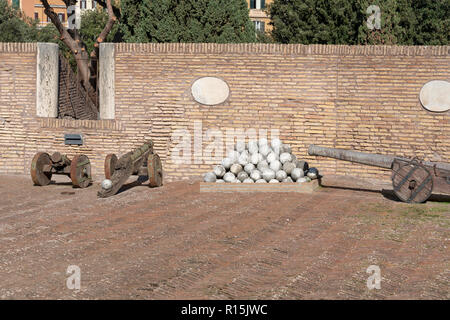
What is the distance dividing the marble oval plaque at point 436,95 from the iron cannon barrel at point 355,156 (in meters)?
1.91

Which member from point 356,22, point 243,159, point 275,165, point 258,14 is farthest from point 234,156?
point 258,14

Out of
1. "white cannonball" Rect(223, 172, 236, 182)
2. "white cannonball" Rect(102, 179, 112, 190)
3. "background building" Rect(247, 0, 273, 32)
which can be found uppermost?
"background building" Rect(247, 0, 273, 32)

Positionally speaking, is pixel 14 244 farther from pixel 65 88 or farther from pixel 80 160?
pixel 65 88

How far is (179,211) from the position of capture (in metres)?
10.1

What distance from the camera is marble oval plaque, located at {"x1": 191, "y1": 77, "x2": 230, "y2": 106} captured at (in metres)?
12.9

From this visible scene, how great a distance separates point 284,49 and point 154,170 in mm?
3632

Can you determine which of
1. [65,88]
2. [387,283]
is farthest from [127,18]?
[387,283]

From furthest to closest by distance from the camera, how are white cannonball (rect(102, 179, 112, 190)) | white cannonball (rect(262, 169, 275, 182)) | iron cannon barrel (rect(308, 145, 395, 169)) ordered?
white cannonball (rect(262, 169, 275, 182)) → iron cannon barrel (rect(308, 145, 395, 169)) → white cannonball (rect(102, 179, 112, 190))

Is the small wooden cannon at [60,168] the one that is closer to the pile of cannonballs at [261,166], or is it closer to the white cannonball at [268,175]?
the pile of cannonballs at [261,166]

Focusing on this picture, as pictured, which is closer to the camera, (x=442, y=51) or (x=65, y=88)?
(x=442, y=51)

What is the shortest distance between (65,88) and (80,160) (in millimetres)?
2913

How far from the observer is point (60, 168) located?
12438 millimetres

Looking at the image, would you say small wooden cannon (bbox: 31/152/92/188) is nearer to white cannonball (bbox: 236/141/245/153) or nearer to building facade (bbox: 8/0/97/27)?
white cannonball (bbox: 236/141/245/153)

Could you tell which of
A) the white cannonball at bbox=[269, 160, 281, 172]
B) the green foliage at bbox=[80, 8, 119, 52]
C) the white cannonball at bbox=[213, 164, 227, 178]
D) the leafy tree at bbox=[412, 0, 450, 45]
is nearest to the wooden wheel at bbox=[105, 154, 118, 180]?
the white cannonball at bbox=[213, 164, 227, 178]
